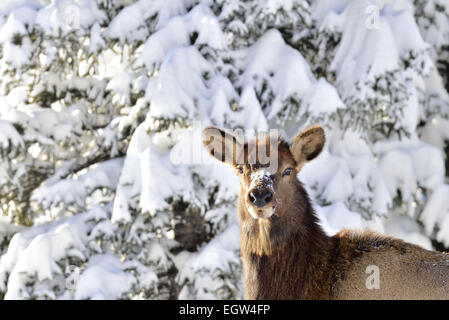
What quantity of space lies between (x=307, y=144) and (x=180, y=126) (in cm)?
309

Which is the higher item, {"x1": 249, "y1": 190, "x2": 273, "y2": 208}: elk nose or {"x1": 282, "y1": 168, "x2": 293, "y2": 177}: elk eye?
{"x1": 282, "y1": 168, "x2": 293, "y2": 177}: elk eye

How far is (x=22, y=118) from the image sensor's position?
7184 millimetres

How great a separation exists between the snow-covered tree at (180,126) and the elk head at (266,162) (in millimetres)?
2577

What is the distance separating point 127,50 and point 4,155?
2491mm

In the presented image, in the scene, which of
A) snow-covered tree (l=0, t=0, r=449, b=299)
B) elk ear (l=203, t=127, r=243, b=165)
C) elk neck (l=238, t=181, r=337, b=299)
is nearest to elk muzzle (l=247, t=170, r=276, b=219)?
elk neck (l=238, t=181, r=337, b=299)

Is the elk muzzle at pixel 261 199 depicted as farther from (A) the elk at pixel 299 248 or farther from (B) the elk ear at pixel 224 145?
(B) the elk ear at pixel 224 145

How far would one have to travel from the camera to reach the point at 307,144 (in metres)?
3.81

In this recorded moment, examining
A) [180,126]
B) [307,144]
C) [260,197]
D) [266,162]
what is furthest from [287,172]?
[180,126]

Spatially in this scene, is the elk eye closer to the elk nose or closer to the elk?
the elk

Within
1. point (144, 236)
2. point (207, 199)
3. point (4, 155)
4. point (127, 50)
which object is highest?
point (127, 50)

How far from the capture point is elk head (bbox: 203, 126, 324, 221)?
3.29m

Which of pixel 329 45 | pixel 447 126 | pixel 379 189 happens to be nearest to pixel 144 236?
pixel 379 189

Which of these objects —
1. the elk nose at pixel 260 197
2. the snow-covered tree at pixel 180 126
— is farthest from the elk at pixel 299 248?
the snow-covered tree at pixel 180 126
